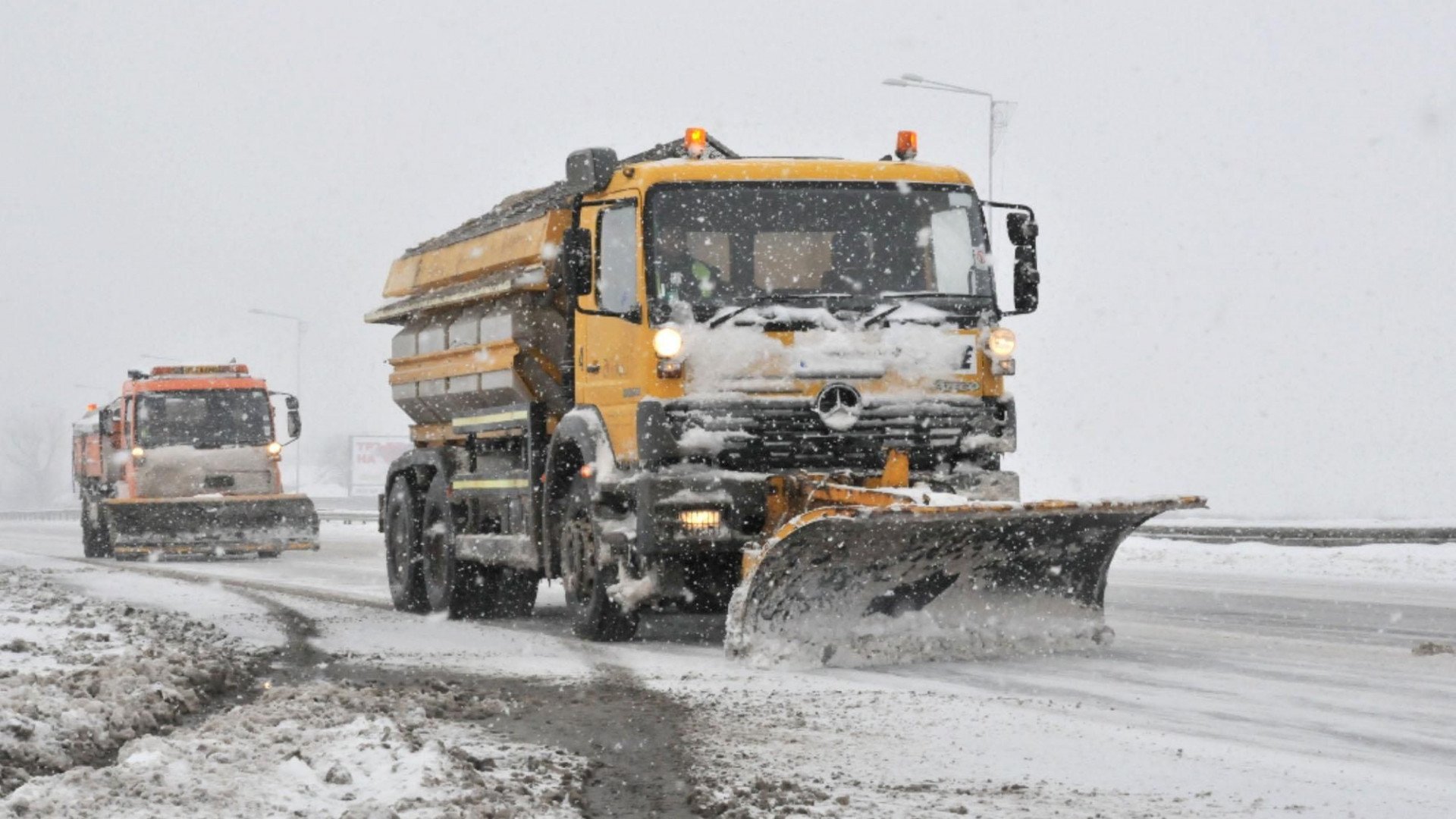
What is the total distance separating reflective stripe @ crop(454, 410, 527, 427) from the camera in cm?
1197

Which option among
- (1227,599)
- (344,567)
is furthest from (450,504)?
(344,567)

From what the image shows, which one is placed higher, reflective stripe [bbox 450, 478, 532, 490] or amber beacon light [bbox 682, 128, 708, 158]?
amber beacon light [bbox 682, 128, 708, 158]

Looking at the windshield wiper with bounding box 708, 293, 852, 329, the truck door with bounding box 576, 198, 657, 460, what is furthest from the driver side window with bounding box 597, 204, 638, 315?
the windshield wiper with bounding box 708, 293, 852, 329

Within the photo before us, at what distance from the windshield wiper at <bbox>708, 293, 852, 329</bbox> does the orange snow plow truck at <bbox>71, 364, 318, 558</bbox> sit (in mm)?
16593

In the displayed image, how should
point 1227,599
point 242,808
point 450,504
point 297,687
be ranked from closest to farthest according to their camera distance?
point 242,808, point 297,687, point 450,504, point 1227,599

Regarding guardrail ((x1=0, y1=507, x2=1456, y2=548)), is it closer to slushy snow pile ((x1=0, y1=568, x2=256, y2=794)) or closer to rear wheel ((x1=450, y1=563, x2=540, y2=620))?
rear wheel ((x1=450, y1=563, x2=540, y2=620))

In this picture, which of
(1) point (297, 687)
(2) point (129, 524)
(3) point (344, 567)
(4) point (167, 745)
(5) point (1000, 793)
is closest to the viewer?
(5) point (1000, 793)

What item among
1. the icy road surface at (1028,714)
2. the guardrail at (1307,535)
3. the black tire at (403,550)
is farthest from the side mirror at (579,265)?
the guardrail at (1307,535)

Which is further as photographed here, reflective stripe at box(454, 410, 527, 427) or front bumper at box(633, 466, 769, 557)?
reflective stripe at box(454, 410, 527, 427)

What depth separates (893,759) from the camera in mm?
6473

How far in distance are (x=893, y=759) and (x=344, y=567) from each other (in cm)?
1769

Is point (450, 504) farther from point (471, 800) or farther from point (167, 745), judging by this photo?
point (471, 800)

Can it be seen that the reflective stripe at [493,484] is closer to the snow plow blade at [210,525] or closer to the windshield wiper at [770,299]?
the windshield wiper at [770,299]

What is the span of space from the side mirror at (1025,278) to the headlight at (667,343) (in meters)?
2.12
